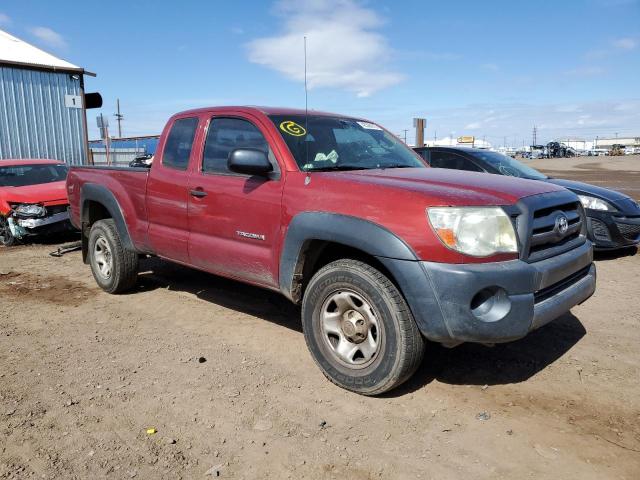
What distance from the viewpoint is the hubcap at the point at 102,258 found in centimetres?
574

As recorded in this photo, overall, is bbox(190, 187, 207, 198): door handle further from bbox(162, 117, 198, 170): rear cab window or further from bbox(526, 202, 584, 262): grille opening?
bbox(526, 202, 584, 262): grille opening

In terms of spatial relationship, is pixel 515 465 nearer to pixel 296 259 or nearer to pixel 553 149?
pixel 296 259

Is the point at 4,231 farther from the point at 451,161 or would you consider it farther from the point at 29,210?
the point at 451,161

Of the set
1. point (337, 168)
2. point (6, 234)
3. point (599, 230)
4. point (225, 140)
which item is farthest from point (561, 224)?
point (6, 234)

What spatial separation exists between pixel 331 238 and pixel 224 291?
9.39 feet

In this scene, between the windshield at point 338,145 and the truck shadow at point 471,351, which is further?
the windshield at point 338,145

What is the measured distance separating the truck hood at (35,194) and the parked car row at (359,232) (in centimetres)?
452

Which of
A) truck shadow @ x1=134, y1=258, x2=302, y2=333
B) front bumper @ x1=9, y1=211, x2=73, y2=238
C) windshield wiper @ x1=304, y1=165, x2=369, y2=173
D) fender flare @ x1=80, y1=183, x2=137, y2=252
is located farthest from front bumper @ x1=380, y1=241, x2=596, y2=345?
Answer: front bumper @ x1=9, y1=211, x2=73, y2=238

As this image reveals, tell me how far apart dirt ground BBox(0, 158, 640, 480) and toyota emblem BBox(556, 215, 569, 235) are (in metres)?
1.04

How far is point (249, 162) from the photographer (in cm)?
369

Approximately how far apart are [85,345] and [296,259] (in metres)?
2.04

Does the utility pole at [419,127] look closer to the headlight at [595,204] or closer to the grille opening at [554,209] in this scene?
the headlight at [595,204]

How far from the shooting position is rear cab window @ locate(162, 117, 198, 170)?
4648mm

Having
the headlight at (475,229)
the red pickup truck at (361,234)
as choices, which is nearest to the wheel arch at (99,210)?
Answer: the red pickup truck at (361,234)
